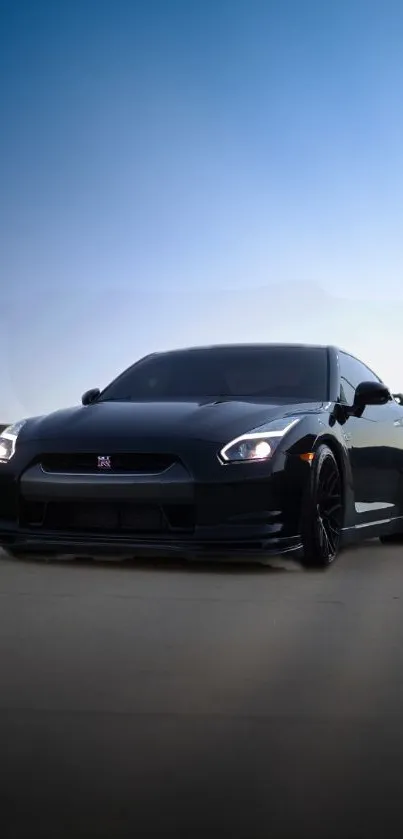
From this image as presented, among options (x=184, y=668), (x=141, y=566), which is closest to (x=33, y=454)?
(x=141, y=566)

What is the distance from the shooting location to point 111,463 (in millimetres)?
6660

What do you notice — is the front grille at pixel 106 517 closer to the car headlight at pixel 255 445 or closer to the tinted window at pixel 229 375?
the car headlight at pixel 255 445

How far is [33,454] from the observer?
6.86 m

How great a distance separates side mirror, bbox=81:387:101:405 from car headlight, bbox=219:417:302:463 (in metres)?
1.78

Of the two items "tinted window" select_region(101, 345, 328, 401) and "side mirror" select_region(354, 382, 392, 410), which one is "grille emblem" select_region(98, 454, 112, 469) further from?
"side mirror" select_region(354, 382, 392, 410)

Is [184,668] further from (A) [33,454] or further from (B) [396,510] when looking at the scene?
(B) [396,510]

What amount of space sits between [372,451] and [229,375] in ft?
3.54

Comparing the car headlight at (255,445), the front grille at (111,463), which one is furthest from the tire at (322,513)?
the front grille at (111,463)

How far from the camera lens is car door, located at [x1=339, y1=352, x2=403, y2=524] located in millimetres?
7707

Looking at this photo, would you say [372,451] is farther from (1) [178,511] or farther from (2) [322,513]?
(1) [178,511]

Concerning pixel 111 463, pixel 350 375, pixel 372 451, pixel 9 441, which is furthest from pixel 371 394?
pixel 9 441

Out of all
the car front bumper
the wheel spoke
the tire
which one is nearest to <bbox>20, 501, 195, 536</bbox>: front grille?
the car front bumper

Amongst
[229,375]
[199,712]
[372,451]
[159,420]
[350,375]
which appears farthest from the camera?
[350,375]

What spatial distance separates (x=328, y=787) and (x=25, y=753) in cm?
76
